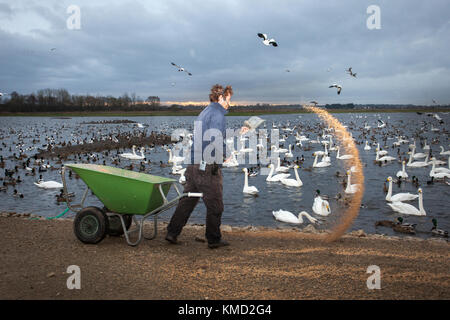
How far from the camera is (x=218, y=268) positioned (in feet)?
18.3

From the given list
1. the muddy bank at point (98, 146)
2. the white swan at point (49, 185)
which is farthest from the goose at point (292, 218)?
the muddy bank at point (98, 146)

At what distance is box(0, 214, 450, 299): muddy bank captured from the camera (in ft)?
15.6

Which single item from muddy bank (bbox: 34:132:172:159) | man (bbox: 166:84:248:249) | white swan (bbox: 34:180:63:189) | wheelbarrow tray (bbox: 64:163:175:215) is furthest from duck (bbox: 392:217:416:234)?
muddy bank (bbox: 34:132:172:159)

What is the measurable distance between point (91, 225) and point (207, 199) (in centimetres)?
211

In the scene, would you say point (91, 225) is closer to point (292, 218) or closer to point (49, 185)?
point (292, 218)

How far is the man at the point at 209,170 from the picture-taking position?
20.1 ft

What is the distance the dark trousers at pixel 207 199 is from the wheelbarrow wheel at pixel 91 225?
3.98ft

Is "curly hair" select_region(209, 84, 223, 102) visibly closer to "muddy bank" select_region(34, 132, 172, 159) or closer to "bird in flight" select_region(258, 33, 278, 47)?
"bird in flight" select_region(258, 33, 278, 47)

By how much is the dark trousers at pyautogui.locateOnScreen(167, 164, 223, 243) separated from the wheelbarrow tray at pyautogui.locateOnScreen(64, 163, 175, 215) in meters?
0.46

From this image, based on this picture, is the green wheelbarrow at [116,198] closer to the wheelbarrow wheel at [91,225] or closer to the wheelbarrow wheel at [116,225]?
the wheelbarrow wheel at [91,225]

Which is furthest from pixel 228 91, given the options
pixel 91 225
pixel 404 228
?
pixel 404 228

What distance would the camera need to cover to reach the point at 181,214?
6.55 m

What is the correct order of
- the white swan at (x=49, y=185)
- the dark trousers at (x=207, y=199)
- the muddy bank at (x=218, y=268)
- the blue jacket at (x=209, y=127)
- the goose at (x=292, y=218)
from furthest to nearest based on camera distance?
the white swan at (x=49, y=185) → the goose at (x=292, y=218) → the dark trousers at (x=207, y=199) → the blue jacket at (x=209, y=127) → the muddy bank at (x=218, y=268)
